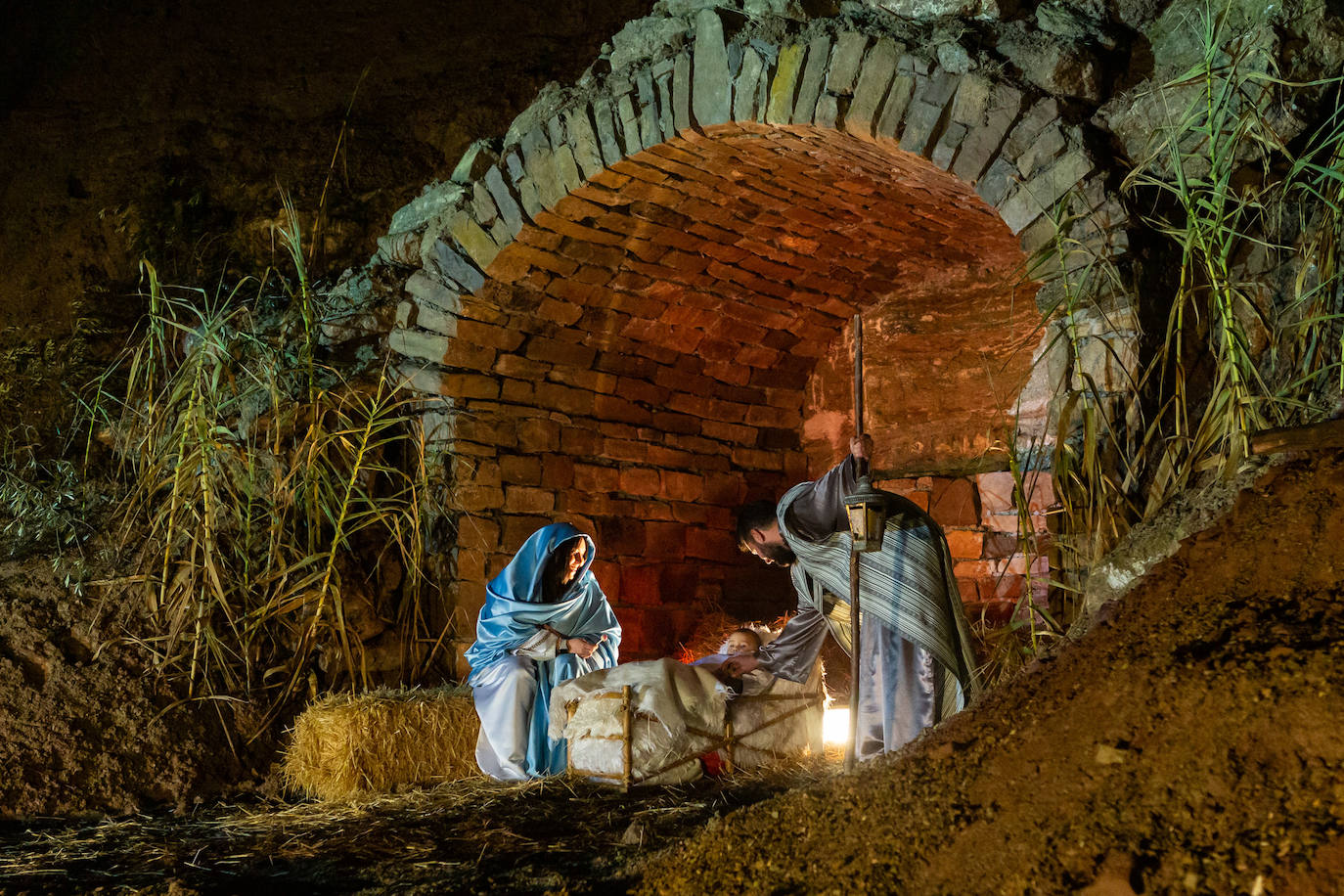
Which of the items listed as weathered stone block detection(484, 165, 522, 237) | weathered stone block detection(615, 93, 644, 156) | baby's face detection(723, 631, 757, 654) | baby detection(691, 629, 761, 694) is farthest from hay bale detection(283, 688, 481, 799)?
weathered stone block detection(615, 93, 644, 156)

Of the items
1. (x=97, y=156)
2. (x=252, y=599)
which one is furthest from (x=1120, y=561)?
(x=97, y=156)

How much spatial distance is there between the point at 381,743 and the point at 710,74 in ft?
10.2

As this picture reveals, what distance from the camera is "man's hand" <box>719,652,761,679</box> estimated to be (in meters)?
4.36

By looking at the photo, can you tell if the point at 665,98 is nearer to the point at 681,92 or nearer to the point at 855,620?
the point at 681,92

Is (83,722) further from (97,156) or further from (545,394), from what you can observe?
(97,156)

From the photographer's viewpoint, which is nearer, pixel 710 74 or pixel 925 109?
pixel 925 109

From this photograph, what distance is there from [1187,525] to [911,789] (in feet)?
3.17

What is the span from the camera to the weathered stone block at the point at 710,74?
13.9 ft

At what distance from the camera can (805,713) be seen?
178 inches

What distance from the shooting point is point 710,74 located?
429 centimetres

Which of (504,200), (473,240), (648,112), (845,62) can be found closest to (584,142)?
(648,112)

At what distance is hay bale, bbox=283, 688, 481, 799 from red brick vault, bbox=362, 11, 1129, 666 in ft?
2.17

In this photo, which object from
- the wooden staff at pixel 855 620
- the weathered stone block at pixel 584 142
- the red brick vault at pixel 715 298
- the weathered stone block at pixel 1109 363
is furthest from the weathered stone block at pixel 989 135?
the weathered stone block at pixel 584 142

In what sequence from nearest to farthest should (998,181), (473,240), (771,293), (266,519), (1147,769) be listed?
(1147,769) < (998,181) < (266,519) < (473,240) < (771,293)
